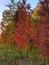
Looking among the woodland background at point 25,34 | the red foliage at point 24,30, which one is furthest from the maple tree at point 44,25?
the red foliage at point 24,30

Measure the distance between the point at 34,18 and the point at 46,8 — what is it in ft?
51.3

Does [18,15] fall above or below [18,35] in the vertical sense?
above

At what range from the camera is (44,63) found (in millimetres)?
23156

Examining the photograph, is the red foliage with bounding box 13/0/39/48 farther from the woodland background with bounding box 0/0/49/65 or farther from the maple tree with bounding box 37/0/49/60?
the maple tree with bounding box 37/0/49/60

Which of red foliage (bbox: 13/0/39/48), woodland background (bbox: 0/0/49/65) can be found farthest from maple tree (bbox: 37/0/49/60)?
red foliage (bbox: 13/0/39/48)

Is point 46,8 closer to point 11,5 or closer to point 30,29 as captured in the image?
point 30,29

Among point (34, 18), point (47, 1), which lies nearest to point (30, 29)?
point (47, 1)

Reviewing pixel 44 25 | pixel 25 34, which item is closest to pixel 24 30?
pixel 25 34

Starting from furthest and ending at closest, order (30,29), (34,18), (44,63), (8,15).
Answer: (34,18), (8,15), (30,29), (44,63)

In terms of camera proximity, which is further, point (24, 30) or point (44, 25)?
point (24, 30)

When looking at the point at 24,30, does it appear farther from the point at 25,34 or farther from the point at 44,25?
the point at 44,25

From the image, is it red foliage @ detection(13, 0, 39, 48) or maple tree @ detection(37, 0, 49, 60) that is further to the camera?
red foliage @ detection(13, 0, 39, 48)

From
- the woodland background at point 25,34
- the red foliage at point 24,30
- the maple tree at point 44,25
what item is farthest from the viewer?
the red foliage at point 24,30

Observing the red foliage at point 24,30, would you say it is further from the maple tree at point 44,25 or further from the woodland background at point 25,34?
the maple tree at point 44,25
